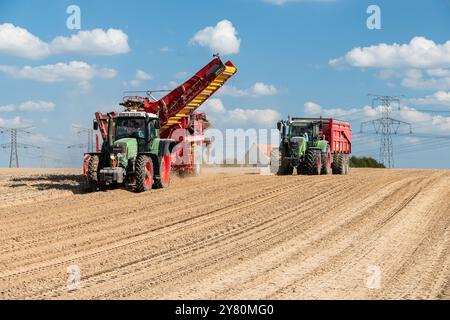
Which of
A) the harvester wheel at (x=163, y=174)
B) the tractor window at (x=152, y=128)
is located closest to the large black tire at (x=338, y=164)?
the harvester wheel at (x=163, y=174)

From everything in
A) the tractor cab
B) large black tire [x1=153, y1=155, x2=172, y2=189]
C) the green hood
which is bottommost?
large black tire [x1=153, y1=155, x2=172, y2=189]

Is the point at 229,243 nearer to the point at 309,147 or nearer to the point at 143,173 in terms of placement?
the point at 143,173

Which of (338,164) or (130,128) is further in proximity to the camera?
(338,164)

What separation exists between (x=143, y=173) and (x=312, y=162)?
8.64m

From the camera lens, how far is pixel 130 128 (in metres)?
18.9

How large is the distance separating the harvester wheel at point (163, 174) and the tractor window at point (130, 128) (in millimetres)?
1000

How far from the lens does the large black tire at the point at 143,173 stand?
59.2 ft

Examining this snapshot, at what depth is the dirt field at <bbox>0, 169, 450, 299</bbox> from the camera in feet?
26.5

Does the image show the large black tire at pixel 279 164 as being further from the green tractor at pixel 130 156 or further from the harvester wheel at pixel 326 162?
the green tractor at pixel 130 156

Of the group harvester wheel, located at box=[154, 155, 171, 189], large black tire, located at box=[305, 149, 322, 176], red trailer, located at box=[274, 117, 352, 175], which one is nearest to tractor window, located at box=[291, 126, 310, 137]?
red trailer, located at box=[274, 117, 352, 175]

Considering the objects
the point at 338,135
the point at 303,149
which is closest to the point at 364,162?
A: the point at 338,135

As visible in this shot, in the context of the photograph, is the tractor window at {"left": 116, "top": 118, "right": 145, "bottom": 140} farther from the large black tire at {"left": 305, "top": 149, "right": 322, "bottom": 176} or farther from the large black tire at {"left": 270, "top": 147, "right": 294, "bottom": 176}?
the large black tire at {"left": 305, "top": 149, "right": 322, "bottom": 176}

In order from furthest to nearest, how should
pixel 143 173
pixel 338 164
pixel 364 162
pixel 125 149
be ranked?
pixel 364 162 → pixel 338 164 → pixel 125 149 → pixel 143 173
